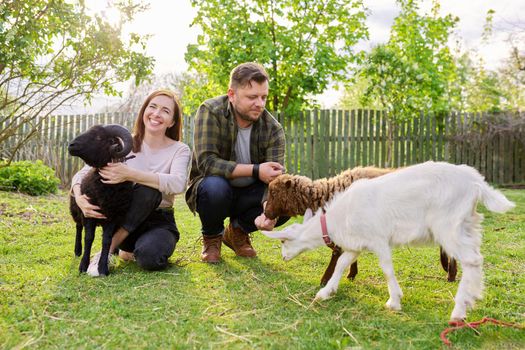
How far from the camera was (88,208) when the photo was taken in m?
3.97

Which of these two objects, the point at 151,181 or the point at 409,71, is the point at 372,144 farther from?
the point at 151,181

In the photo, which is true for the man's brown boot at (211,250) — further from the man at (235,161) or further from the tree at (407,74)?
the tree at (407,74)

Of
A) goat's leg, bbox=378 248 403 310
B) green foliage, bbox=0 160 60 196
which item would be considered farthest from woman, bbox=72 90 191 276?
green foliage, bbox=0 160 60 196

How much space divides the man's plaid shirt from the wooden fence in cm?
744

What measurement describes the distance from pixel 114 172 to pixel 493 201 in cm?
280

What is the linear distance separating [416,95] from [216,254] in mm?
10319

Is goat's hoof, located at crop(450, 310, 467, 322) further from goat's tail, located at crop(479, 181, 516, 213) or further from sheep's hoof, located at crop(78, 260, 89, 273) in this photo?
sheep's hoof, located at crop(78, 260, 89, 273)

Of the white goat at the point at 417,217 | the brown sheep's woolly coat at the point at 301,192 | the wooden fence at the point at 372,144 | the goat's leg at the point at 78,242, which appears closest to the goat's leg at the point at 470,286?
the white goat at the point at 417,217

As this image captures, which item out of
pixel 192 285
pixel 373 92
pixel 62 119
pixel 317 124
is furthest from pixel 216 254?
pixel 62 119

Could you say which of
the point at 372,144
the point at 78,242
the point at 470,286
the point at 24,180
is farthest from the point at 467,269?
the point at 372,144

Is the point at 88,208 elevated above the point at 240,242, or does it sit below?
above

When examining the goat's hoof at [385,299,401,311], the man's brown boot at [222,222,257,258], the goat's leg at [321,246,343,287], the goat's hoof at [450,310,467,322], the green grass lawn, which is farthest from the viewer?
the man's brown boot at [222,222,257,258]

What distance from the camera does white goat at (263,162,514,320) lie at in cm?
298

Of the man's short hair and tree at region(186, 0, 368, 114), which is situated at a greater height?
tree at region(186, 0, 368, 114)
